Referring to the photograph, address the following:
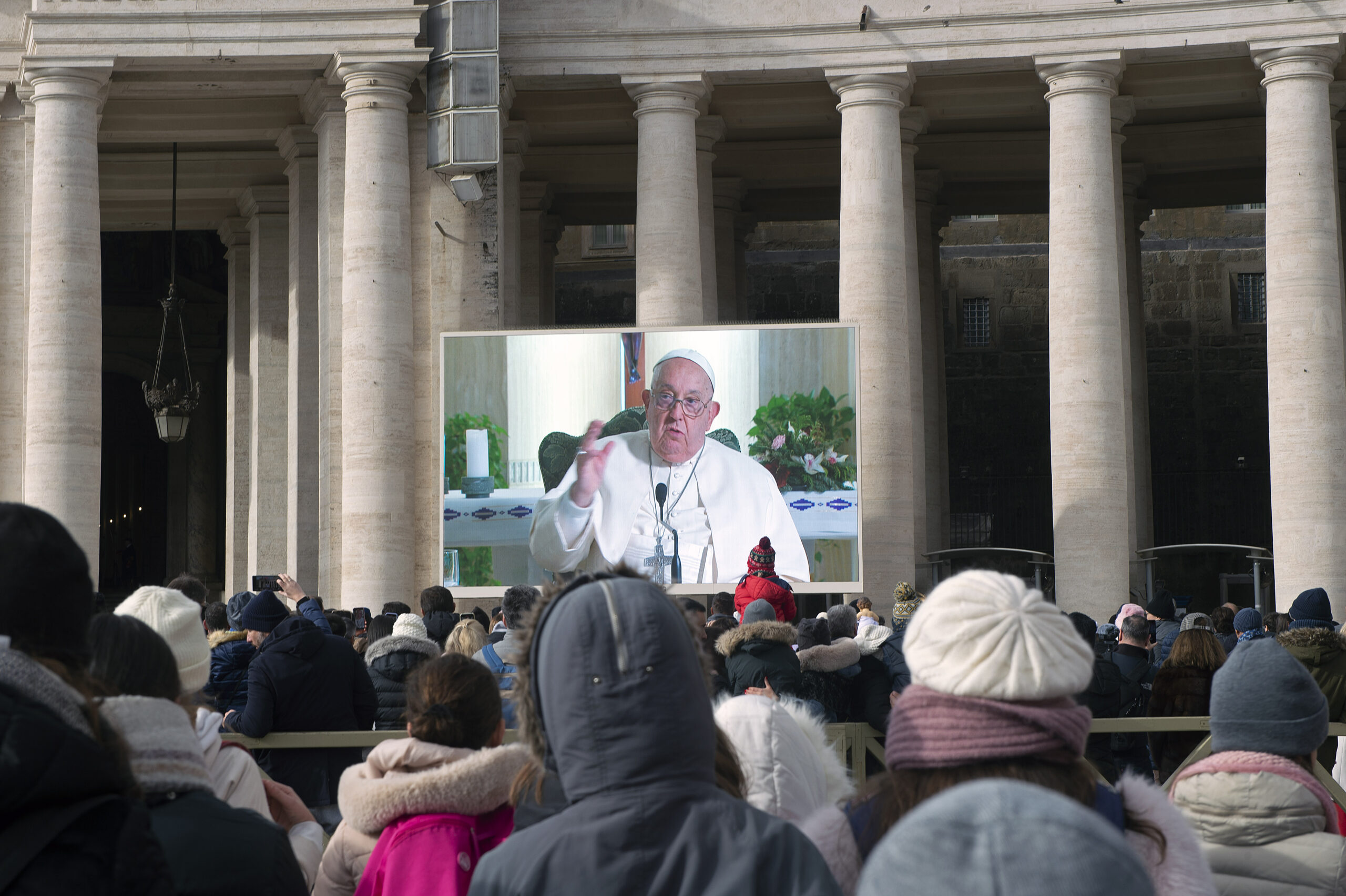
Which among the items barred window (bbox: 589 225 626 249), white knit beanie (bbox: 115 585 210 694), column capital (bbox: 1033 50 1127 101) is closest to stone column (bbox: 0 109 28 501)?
column capital (bbox: 1033 50 1127 101)

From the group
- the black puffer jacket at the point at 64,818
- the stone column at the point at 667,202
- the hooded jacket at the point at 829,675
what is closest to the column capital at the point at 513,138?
the stone column at the point at 667,202

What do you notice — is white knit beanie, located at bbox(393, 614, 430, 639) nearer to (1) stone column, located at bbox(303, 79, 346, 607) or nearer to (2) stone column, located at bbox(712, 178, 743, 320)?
(1) stone column, located at bbox(303, 79, 346, 607)

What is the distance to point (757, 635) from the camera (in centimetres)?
981

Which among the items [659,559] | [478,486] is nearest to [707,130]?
[478,486]

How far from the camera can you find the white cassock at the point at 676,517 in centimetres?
2544

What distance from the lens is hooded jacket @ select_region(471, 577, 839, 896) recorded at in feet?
12.2

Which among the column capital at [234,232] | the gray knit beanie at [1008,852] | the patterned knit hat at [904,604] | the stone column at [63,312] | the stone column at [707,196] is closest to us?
the gray knit beanie at [1008,852]

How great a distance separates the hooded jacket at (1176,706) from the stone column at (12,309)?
22.6m

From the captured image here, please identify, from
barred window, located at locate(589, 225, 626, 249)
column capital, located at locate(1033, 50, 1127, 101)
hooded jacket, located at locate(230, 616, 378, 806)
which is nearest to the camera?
hooded jacket, located at locate(230, 616, 378, 806)

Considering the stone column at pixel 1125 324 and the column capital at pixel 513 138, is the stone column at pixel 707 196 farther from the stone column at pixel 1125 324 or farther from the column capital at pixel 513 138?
the stone column at pixel 1125 324

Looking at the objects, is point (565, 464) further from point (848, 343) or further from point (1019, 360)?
point (1019, 360)

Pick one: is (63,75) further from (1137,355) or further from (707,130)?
(1137,355)

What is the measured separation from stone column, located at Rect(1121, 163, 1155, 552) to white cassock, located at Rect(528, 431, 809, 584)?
12.5 meters

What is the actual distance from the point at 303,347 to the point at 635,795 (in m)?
30.0
